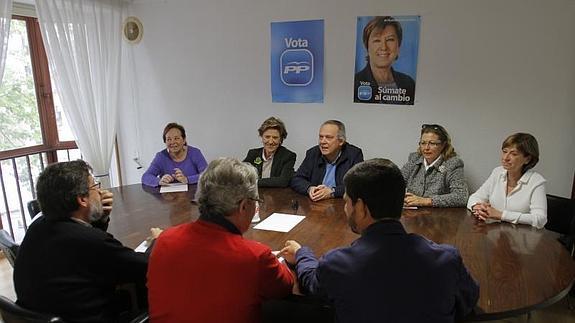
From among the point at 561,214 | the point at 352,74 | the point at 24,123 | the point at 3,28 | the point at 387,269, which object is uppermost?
the point at 3,28

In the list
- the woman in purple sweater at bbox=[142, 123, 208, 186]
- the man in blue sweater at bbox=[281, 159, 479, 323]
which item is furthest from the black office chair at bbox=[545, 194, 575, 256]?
the woman in purple sweater at bbox=[142, 123, 208, 186]

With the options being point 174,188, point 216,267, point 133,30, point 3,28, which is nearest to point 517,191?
point 216,267

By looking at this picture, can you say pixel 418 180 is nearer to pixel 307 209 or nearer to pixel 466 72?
pixel 307 209

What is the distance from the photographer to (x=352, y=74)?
3.41 metres

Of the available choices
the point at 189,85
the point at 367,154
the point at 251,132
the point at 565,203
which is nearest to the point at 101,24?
the point at 189,85

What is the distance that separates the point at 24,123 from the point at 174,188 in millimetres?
1825

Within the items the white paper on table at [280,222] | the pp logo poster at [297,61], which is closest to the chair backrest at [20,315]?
the white paper on table at [280,222]

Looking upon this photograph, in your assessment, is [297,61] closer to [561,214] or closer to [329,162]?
[329,162]

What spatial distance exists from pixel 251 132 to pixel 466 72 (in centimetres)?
198

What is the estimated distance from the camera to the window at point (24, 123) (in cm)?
346

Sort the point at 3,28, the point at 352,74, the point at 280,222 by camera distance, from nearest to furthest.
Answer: the point at 280,222, the point at 3,28, the point at 352,74

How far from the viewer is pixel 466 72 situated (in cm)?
308

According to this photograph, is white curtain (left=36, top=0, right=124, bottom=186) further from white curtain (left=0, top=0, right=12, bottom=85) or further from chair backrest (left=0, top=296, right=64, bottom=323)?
chair backrest (left=0, top=296, right=64, bottom=323)

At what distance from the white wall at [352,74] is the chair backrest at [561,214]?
61 centimetres
